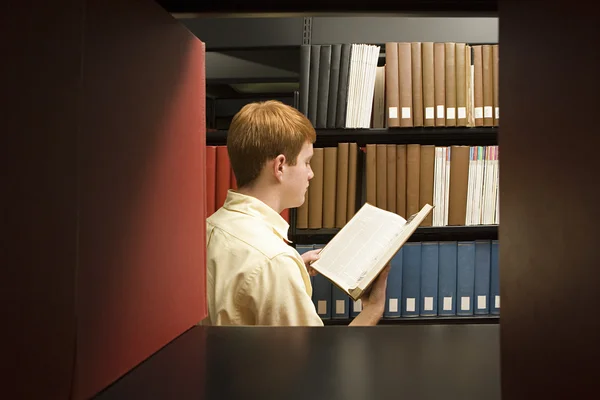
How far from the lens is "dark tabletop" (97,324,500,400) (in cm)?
31

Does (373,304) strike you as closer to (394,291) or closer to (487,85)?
(394,291)

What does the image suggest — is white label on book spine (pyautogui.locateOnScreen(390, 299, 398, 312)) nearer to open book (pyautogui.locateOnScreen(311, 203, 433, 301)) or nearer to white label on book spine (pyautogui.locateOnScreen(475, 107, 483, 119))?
open book (pyautogui.locateOnScreen(311, 203, 433, 301))

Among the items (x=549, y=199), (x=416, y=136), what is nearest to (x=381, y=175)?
(x=416, y=136)

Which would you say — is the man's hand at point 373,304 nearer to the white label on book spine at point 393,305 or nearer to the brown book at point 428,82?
the white label on book spine at point 393,305

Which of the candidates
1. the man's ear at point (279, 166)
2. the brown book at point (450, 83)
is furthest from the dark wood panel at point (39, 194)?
the brown book at point (450, 83)

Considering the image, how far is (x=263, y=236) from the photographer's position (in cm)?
152

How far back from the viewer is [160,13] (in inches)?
14.6

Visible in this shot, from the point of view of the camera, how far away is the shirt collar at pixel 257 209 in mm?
1641

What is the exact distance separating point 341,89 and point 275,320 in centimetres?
119

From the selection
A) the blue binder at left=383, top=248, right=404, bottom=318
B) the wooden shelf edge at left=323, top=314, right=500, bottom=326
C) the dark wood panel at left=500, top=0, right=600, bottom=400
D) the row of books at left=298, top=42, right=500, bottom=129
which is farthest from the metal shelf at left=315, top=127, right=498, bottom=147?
the dark wood panel at left=500, top=0, right=600, bottom=400

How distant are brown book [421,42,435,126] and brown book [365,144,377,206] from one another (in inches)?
9.7

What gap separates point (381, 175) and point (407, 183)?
111 mm

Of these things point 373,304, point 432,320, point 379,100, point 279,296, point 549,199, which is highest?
point 379,100

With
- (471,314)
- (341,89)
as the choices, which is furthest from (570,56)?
(471,314)
